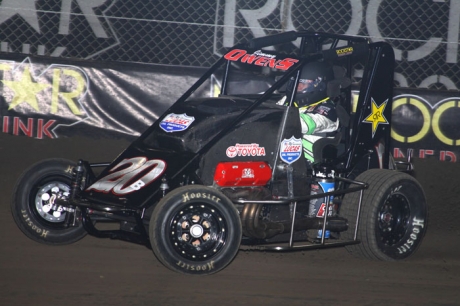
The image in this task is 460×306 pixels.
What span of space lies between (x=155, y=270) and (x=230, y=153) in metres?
0.92

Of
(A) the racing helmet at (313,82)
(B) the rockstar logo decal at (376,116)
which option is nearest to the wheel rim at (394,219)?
(B) the rockstar logo decal at (376,116)

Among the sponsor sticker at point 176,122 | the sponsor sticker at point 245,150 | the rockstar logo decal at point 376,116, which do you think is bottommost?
the sponsor sticker at point 245,150

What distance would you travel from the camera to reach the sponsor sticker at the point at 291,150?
5.00 m

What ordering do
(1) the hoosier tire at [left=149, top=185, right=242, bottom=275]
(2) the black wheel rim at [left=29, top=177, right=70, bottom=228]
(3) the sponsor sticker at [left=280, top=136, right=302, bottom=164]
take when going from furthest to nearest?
(2) the black wheel rim at [left=29, top=177, right=70, bottom=228] < (3) the sponsor sticker at [left=280, top=136, right=302, bottom=164] < (1) the hoosier tire at [left=149, top=185, right=242, bottom=275]

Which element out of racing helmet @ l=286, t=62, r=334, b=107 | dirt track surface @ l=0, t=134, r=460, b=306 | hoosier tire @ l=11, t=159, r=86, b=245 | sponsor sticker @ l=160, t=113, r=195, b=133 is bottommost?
dirt track surface @ l=0, t=134, r=460, b=306

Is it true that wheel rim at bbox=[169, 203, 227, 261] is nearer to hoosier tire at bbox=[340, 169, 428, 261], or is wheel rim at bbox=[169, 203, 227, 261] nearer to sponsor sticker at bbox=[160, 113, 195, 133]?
sponsor sticker at bbox=[160, 113, 195, 133]

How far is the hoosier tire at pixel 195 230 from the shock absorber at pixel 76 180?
2.34ft

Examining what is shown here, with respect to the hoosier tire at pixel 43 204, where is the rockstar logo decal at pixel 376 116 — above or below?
above

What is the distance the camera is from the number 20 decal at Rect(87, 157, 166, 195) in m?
4.58

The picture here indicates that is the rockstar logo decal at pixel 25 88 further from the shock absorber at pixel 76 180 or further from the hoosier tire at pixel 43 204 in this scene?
the shock absorber at pixel 76 180

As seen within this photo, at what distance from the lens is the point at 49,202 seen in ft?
17.0

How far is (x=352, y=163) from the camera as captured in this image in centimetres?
539

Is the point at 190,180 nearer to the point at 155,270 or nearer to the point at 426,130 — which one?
the point at 155,270

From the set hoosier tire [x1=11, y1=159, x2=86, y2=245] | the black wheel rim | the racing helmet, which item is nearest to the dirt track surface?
hoosier tire [x1=11, y1=159, x2=86, y2=245]
